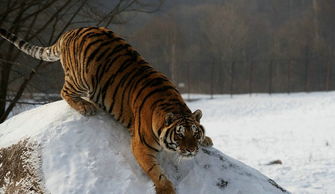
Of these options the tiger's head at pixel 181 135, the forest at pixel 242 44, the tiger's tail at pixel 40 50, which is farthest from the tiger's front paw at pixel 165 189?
the forest at pixel 242 44

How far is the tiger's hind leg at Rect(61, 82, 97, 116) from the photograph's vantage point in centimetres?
415

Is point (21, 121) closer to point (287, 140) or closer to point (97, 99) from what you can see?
point (97, 99)

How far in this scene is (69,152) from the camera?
12.7ft

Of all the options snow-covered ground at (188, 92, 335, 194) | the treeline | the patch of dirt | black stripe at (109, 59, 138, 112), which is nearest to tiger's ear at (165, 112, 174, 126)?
black stripe at (109, 59, 138, 112)

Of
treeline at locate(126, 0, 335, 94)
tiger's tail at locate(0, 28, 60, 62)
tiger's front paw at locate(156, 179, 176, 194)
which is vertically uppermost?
tiger's tail at locate(0, 28, 60, 62)

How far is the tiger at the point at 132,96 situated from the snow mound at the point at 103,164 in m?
0.12

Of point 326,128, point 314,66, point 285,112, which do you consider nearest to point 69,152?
point 326,128

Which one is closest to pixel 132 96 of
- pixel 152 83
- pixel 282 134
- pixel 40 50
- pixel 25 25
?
pixel 152 83

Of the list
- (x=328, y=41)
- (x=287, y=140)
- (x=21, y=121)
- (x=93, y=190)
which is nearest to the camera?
(x=93, y=190)

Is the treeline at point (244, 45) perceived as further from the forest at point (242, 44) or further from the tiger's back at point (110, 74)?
the tiger's back at point (110, 74)

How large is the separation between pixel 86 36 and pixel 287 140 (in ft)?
33.9

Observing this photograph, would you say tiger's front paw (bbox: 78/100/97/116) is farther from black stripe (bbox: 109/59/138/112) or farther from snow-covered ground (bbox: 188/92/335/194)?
snow-covered ground (bbox: 188/92/335/194)

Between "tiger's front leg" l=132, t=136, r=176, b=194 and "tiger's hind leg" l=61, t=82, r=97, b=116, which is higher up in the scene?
"tiger's hind leg" l=61, t=82, r=97, b=116

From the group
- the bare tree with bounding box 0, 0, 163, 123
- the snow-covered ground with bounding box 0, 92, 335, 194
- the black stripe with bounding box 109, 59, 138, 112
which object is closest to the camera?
the black stripe with bounding box 109, 59, 138, 112
